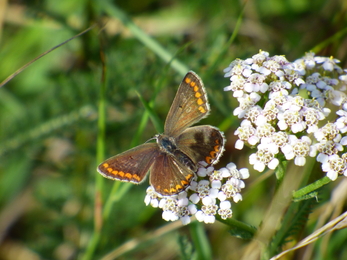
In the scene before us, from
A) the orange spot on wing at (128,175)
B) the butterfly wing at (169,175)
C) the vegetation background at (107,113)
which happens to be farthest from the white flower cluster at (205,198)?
the vegetation background at (107,113)

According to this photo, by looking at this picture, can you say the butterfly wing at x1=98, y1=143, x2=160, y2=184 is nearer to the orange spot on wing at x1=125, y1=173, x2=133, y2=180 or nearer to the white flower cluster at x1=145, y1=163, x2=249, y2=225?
the orange spot on wing at x1=125, y1=173, x2=133, y2=180

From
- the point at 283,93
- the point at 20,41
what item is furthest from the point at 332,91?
the point at 20,41

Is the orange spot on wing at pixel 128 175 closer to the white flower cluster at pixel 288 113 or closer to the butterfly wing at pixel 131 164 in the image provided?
the butterfly wing at pixel 131 164

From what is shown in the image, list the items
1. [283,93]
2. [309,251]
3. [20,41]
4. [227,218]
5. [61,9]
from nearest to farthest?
[227,218] → [283,93] → [309,251] → [61,9] → [20,41]

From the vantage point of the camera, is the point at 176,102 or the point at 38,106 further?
the point at 38,106

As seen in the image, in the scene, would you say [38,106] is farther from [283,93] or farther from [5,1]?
[283,93]

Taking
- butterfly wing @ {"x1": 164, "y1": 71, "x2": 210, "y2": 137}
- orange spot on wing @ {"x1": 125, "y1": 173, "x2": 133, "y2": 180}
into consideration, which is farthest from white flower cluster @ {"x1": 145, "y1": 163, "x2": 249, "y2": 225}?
butterfly wing @ {"x1": 164, "y1": 71, "x2": 210, "y2": 137}

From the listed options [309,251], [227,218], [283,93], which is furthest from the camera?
[309,251]

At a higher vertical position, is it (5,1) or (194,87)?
(5,1)
